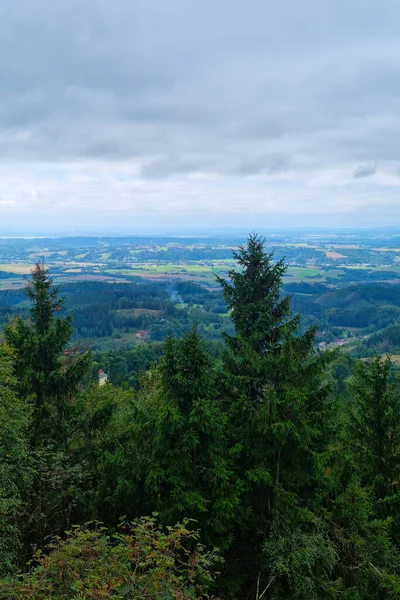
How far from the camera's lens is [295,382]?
42.6 feet

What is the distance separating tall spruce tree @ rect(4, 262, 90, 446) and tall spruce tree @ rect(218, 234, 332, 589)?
594 centimetres

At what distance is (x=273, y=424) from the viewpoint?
1176 cm

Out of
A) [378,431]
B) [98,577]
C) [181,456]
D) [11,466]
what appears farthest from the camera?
[378,431]

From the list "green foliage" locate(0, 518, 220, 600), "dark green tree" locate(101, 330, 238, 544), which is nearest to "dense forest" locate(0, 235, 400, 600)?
"dark green tree" locate(101, 330, 238, 544)

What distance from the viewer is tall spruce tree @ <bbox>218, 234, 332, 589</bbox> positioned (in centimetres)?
1185

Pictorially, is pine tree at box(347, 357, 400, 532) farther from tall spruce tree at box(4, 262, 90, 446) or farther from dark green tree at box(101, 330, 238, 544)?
tall spruce tree at box(4, 262, 90, 446)

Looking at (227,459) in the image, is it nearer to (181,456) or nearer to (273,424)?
(181,456)

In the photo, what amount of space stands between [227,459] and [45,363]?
25.1 ft

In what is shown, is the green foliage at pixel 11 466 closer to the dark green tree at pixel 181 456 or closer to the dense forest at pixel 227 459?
the dense forest at pixel 227 459

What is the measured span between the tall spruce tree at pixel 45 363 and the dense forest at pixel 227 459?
5cm

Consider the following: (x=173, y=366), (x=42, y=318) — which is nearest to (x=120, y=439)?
(x=173, y=366)

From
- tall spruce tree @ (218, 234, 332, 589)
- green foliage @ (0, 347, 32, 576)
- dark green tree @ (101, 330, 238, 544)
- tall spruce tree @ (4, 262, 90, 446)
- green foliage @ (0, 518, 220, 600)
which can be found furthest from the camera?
tall spruce tree @ (4, 262, 90, 446)

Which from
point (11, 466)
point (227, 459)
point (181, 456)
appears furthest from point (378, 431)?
point (11, 466)

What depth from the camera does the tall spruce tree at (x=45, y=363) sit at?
595 inches
